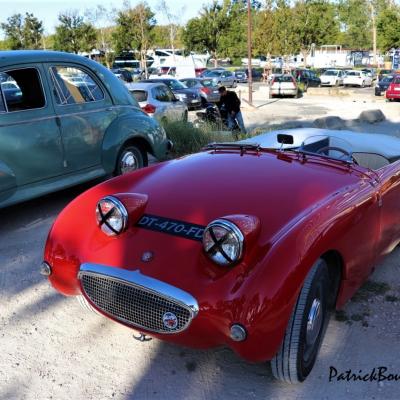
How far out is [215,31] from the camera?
166 ft

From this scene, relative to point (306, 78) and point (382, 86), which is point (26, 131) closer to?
point (382, 86)

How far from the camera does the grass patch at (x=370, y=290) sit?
12.3 feet

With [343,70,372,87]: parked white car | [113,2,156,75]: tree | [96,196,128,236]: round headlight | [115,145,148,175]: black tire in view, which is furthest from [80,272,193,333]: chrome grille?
[113,2,156,75]: tree

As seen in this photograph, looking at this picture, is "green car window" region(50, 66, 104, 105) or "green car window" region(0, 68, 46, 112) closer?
"green car window" region(0, 68, 46, 112)

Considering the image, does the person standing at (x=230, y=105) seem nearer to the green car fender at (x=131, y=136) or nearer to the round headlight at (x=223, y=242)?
the green car fender at (x=131, y=136)

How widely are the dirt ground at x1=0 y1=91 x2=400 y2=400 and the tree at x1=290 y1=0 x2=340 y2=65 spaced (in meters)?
44.4

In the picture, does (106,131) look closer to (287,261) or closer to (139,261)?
(139,261)

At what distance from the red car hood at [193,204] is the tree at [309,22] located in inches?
1736

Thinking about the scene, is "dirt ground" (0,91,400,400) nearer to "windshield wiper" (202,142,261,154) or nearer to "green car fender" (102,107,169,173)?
"windshield wiper" (202,142,261,154)

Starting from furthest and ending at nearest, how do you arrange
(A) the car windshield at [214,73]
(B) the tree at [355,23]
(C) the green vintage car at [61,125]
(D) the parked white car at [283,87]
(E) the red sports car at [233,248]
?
(B) the tree at [355,23]
(A) the car windshield at [214,73]
(D) the parked white car at [283,87]
(C) the green vintage car at [61,125]
(E) the red sports car at [233,248]

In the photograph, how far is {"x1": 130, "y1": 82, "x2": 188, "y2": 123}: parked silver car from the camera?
12633 millimetres

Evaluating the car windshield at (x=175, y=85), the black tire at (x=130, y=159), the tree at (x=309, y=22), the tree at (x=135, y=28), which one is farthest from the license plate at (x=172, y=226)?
the tree at (x=309, y=22)

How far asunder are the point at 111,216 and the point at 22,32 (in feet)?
169

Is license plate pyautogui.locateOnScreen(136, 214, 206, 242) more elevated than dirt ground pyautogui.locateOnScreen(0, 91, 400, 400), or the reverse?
license plate pyautogui.locateOnScreen(136, 214, 206, 242)
